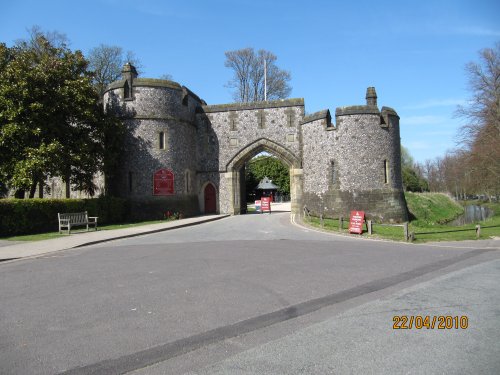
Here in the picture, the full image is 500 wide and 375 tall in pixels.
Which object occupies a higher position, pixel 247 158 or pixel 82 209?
pixel 247 158

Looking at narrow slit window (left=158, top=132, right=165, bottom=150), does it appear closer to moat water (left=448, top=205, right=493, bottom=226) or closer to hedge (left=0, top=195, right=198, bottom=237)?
hedge (left=0, top=195, right=198, bottom=237)

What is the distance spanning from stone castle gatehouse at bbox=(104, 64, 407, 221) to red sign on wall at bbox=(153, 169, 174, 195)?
6cm

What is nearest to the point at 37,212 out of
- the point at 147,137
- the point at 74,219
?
the point at 74,219

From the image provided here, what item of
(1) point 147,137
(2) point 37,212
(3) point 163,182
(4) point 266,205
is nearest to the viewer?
(2) point 37,212

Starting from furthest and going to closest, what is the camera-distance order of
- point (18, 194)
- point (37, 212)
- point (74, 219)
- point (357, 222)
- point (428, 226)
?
point (428, 226) → point (18, 194) → point (74, 219) → point (37, 212) → point (357, 222)

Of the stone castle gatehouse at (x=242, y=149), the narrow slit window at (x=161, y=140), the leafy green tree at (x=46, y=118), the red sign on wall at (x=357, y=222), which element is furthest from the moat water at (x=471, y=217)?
the leafy green tree at (x=46, y=118)

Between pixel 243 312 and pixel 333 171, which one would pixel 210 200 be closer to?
pixel 333 171

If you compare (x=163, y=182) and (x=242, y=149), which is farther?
(x=242, y=149)

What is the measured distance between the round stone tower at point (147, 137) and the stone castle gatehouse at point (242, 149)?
0.06 metres

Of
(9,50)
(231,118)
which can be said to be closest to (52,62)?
(9,50)

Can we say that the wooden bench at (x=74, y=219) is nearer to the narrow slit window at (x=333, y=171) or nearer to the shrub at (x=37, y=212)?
the shrub at (x=37, y=212)

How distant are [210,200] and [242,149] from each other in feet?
15.0

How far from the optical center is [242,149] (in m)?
28.7

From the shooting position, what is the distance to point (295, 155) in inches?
1094
